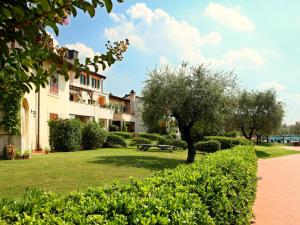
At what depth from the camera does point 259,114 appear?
4219 centimetres

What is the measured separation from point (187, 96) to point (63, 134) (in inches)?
399

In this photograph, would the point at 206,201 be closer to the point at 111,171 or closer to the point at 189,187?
the point at 189,187

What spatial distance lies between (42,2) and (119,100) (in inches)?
2348

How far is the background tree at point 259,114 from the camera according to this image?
41500 mm

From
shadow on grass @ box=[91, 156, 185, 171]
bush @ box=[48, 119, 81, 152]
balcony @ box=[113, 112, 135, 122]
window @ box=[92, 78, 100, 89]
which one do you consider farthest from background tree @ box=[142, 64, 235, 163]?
balcony @ box=[113, 112, 135, 122]

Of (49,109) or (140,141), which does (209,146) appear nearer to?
(140,141)

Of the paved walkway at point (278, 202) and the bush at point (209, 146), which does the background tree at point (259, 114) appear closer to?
the bush at point (209, 146)

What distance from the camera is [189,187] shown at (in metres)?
4.72

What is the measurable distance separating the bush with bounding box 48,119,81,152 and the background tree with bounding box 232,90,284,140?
21.6m

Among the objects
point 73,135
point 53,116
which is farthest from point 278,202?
point 53,116

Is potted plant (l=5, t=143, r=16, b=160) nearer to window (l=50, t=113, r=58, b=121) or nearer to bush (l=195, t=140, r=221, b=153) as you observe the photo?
window (l=50, t=113, r=58, b=121)

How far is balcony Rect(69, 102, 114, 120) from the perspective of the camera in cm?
3491

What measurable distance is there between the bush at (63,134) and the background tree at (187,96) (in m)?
7.12

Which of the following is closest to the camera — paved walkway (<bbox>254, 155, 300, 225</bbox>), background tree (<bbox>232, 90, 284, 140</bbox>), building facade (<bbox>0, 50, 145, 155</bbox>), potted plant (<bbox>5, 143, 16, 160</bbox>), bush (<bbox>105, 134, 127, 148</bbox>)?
paved walkway (<bbox>254, 155, 300, 225</bbox>)
